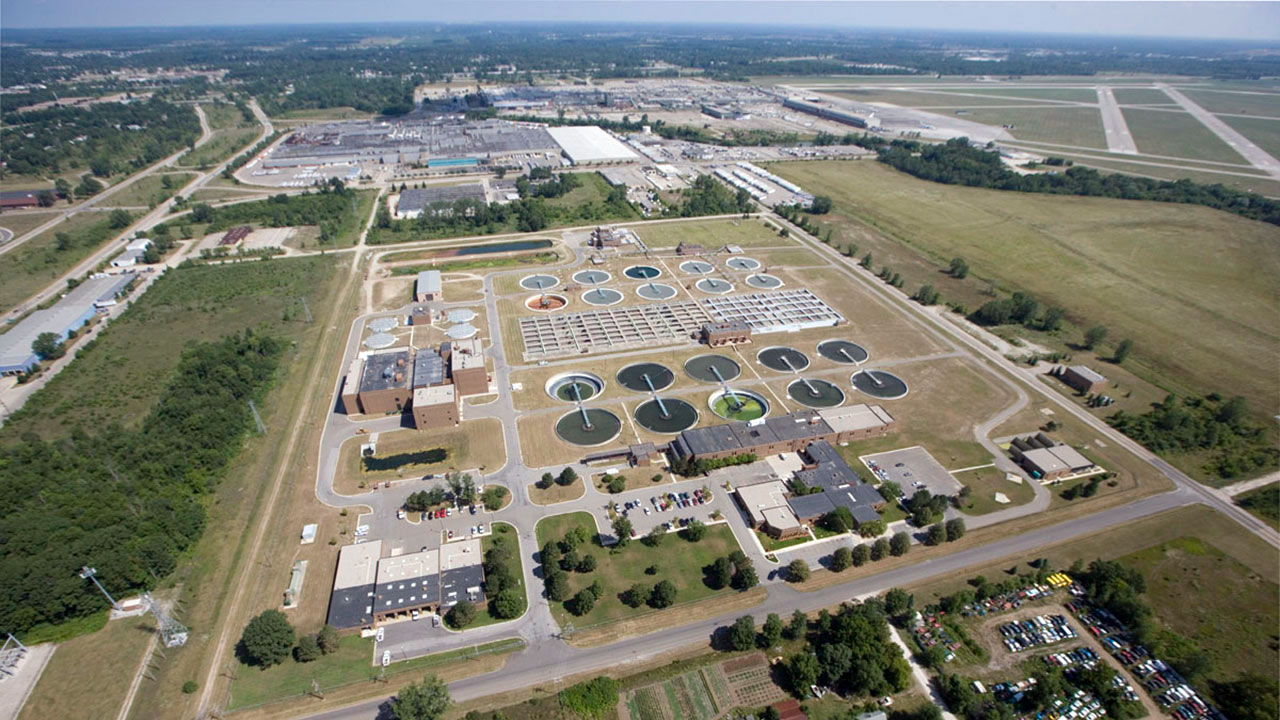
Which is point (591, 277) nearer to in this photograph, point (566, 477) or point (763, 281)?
point (763, 281)

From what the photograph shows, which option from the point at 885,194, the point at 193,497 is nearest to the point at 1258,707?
the point at 193,497

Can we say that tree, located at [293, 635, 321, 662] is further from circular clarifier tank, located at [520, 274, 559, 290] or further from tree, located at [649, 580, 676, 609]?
circular clarifier tank, located at [520, 274, 559, 290]

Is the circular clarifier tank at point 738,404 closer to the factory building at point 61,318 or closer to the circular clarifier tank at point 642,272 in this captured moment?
the circular clarifier tank at point 642,272

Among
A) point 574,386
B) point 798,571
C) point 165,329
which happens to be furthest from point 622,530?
point 165,329

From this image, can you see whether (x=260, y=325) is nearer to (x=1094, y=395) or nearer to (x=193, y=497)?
(x=193, y=497)

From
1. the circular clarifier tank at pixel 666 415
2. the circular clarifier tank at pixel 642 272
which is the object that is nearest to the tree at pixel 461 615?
the circular clarifier tank at pixel 666 415

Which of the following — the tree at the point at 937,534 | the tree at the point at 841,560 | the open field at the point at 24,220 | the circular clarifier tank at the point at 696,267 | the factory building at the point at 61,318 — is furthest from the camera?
the open field at the point at 24,220
